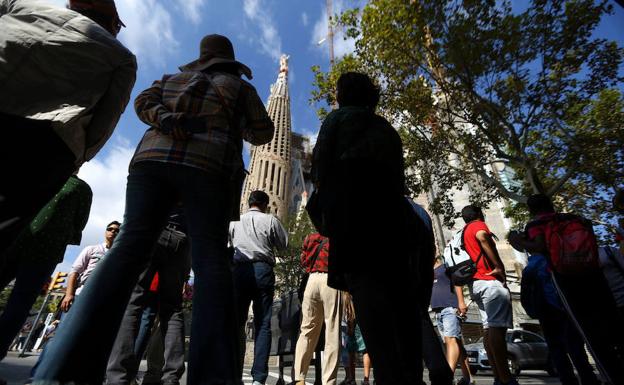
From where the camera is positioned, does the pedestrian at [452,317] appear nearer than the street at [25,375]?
No

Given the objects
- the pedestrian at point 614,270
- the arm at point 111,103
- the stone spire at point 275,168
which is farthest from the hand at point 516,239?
the stone spire at point 275,168

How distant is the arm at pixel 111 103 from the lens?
1887 mm

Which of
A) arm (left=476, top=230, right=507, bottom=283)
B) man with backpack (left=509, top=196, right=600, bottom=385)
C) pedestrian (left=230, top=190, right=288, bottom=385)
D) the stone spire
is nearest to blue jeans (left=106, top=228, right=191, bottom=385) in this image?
pedestrian (left=230, top=190, right=288, bottom=385)

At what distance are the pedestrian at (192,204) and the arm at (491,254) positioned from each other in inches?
113

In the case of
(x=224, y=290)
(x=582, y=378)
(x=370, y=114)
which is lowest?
(x=582, y=378)

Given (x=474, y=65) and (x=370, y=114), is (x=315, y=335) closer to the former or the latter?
(x=370, y=114)

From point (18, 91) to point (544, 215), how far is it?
13.7 feet

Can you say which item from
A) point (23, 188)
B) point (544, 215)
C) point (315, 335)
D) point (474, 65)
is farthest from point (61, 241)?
point (474, 65)

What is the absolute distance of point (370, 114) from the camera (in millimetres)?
2297

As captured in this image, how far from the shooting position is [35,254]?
294 centimetres

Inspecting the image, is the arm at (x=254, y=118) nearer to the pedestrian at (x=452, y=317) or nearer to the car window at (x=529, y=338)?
the pedestrian at (x=452, y=317)

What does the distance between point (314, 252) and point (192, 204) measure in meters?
2.79

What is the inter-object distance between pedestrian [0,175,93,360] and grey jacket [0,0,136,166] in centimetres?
115

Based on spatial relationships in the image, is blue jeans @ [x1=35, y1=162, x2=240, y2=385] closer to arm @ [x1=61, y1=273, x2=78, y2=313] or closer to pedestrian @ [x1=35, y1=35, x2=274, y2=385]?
pedestrian @ [x1=35, y1=35, x2=274, y2=385]
